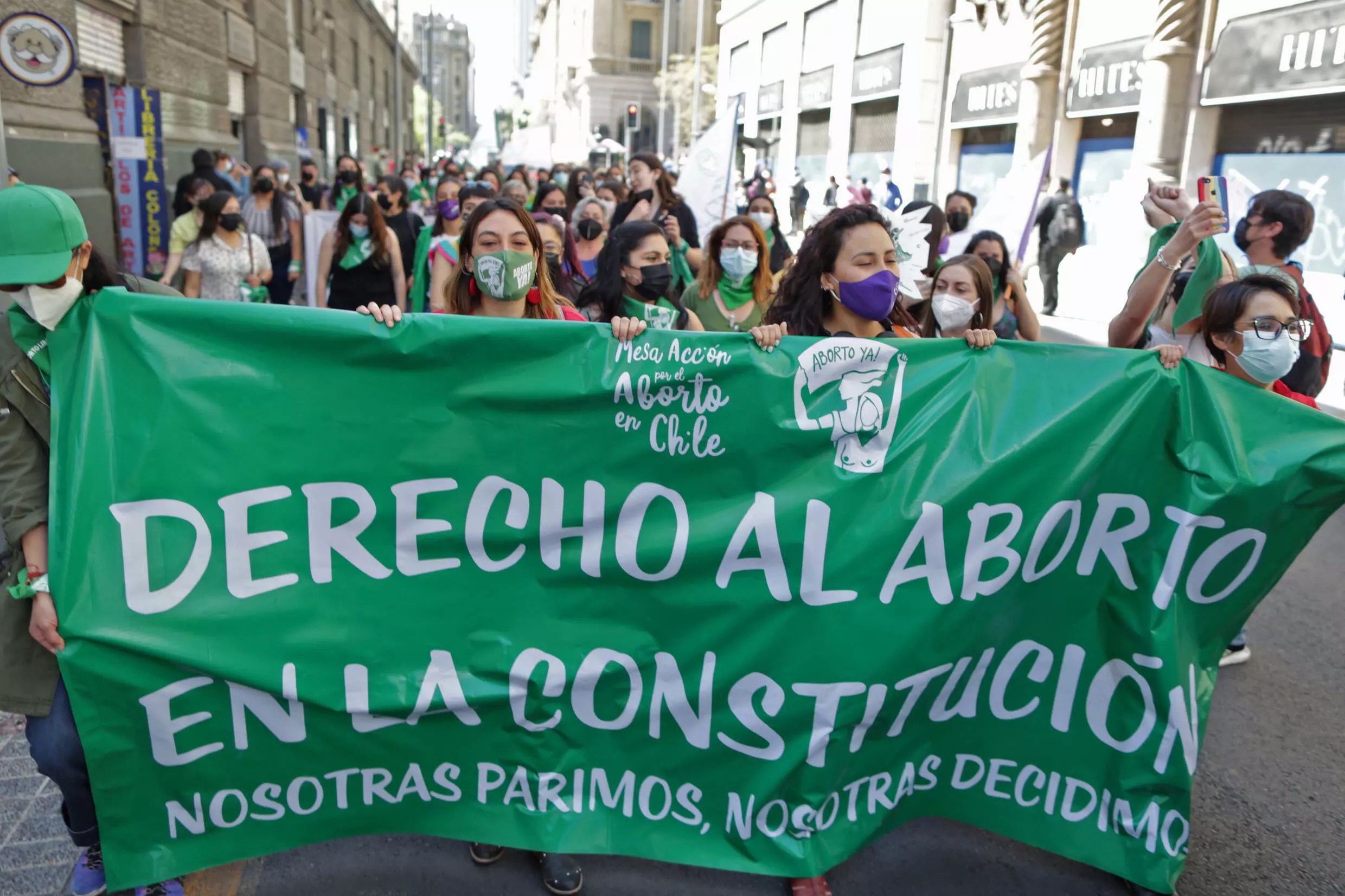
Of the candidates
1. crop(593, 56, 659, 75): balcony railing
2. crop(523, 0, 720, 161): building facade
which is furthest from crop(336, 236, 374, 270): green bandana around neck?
crop(593, 56, 659, 75): balcony railing

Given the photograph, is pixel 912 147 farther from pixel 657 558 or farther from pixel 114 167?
pixel 657 558

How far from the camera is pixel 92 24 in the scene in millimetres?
12914

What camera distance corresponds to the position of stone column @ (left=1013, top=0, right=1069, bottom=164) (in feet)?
58.9

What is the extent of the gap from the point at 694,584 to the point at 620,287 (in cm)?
214

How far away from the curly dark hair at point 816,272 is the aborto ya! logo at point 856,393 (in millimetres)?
558

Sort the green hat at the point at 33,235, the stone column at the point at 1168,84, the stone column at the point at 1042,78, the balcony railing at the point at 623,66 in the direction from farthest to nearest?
1. the balcony railing at the point at 623,66
2. the stone column at the point at 1042,78
3. the stone column at the point at 1168,84
4. the green hat at the point at 33,235

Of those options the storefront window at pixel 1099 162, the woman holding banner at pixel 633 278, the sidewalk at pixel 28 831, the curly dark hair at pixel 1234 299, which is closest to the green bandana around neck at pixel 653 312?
the woman holding banner at pixel 633 278

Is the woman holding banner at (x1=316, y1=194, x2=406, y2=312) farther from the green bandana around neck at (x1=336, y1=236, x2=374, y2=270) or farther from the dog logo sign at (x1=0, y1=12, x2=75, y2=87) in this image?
the dog logo sign at (x1=0, y1=12, x2=75, y2=87)

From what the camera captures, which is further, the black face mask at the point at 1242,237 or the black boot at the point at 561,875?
the black face mask at the point at 1242,237

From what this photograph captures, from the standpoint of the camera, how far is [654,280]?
4633 millimetres

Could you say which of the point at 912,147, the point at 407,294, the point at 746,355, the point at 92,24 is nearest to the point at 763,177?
the point at 912,147

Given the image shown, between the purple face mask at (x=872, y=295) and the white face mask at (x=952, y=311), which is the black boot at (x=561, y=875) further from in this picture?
the white face mask at (x=952, y=311)

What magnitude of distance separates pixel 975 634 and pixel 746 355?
3.05ft

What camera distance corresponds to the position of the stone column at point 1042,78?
706 inches
